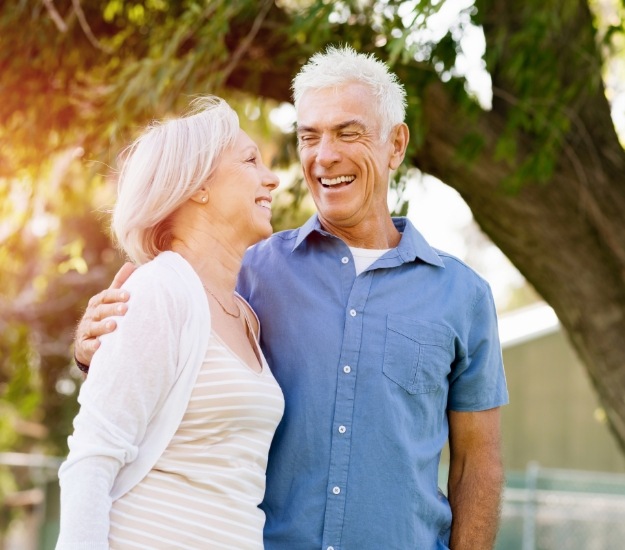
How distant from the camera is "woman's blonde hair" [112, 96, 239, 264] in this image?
2.62 meters

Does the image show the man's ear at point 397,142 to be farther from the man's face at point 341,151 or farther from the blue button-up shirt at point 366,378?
the blue button-up shirt at point 366,378

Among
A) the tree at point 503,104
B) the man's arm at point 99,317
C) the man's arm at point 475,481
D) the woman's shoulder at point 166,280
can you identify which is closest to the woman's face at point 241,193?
the woman's shoulder at point 166,280

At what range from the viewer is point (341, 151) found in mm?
3131

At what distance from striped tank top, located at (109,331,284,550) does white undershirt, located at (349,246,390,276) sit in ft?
2.17

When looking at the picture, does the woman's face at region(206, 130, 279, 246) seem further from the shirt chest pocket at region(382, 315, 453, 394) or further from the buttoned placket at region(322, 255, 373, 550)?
the shirt chest pocket at region(382, 315, 453, 394)

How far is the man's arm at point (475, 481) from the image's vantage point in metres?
3.07

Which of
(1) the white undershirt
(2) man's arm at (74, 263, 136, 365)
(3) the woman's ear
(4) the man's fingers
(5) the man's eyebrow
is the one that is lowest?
(2) man's arm at (74, 263, 136, 365)

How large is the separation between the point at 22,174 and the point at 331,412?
4.06 metres

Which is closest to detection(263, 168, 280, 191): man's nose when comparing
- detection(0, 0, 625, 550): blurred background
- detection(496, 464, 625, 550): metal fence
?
detection(0, 0, 625, 550): blurred background

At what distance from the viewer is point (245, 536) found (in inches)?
99.3

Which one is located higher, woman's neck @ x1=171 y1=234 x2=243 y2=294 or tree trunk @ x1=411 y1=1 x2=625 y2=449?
tree trunk @ x1=411 y1=1 x2=625 y2=449

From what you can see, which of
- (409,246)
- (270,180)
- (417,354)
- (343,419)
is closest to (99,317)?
(270,180)

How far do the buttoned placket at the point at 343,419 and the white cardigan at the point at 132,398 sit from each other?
546 millimetres

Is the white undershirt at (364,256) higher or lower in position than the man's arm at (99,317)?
higher
